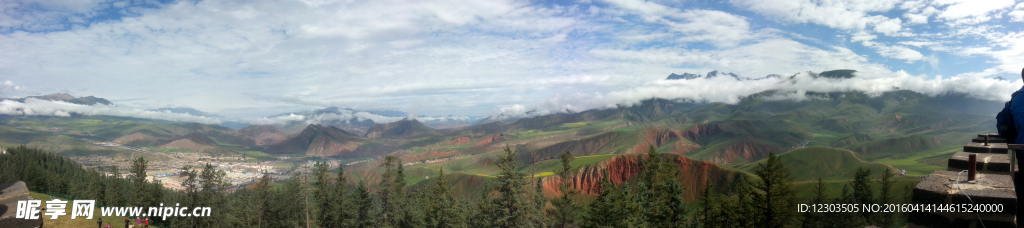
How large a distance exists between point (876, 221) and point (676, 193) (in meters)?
42.5

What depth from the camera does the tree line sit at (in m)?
33.7

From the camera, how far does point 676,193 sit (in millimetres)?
36188

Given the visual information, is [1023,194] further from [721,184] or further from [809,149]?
[809,149]

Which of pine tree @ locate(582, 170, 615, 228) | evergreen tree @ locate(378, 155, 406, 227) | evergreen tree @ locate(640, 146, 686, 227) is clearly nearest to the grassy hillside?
evergreen tree @ locate(640, 146, 686, 227)

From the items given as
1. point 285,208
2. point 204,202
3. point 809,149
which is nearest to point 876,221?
point 285,208

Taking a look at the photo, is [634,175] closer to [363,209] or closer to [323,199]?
[363,209]

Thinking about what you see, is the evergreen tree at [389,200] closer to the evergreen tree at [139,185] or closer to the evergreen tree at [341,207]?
the evergreen tree at [341,207]

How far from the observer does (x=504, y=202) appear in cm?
3406

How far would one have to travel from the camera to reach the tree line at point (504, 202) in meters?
33.7

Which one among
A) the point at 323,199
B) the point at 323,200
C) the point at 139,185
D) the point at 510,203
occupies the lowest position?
the point at 139,185

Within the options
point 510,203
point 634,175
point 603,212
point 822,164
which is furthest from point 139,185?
point 822,164

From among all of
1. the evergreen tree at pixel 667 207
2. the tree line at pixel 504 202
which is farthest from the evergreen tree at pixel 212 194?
the evergreen tree at pixel 667 207

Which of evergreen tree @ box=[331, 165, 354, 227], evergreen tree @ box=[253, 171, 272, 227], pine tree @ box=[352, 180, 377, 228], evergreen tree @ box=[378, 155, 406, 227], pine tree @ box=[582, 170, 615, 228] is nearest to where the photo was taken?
→ pine tree @ box=[582, 170, 615, 228]

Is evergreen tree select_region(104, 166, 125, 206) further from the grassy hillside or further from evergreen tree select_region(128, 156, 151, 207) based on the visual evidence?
the grassy hillside
